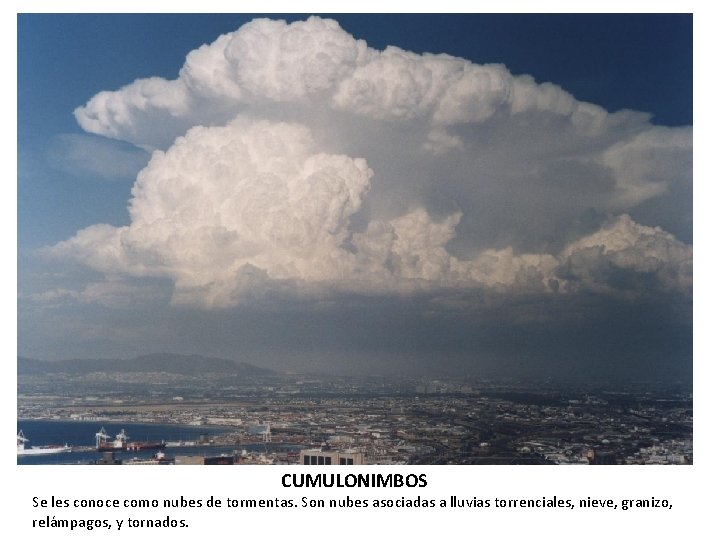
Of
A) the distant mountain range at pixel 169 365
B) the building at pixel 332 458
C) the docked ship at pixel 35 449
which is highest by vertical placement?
the distant mountain range at pixel 169 365

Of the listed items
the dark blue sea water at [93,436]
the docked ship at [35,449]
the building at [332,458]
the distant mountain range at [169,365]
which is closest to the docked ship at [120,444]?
the dark blue sea water at [93,436]

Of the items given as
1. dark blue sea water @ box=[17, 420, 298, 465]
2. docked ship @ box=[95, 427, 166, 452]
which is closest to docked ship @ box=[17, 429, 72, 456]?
dark blue sea water @ box=[17, 420, 298, 465]

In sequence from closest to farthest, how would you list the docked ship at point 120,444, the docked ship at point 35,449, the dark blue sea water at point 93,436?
the docked ship at point 35,449 < the dark blue sea water at point 93,436 < the docked ship at point 120,444

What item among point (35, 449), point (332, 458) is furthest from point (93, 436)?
point (332, 458)

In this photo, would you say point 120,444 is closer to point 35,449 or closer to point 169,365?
point 35,449

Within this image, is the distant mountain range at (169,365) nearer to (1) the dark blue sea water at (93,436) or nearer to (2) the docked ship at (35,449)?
(1) the dark blue sea water at (93,436)
